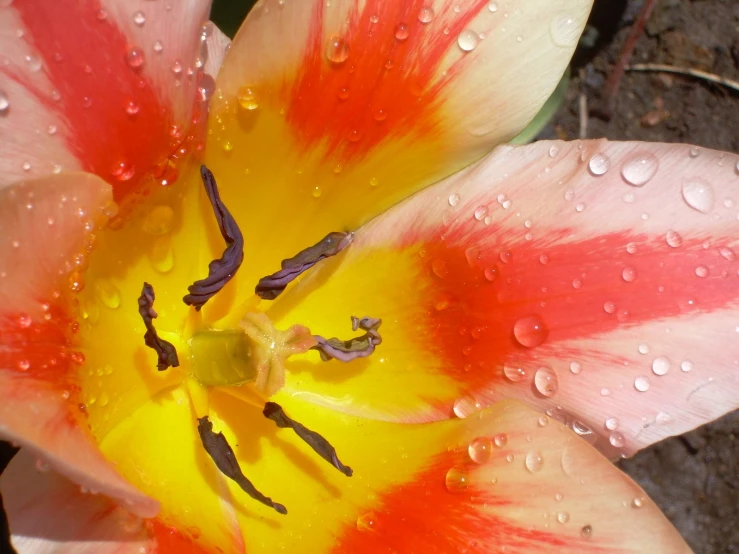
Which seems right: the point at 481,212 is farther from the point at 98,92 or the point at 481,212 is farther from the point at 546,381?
the point at 98,92

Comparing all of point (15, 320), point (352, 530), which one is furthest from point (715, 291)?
point (15, 320)

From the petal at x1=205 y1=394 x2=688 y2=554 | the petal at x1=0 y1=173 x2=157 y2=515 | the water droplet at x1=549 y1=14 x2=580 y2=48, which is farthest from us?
the water droplet at x1=549 y1=14 x2=580 y2=48

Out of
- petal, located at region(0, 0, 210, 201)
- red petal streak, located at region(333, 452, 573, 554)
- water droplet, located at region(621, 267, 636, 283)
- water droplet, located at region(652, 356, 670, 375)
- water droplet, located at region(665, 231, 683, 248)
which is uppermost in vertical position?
petal, located at region(0, 0, 210, 201)

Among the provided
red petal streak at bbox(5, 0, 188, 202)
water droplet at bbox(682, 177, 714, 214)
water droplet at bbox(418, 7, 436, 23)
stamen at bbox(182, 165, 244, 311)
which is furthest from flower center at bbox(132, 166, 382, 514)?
water droplet at bbox(682, 177, 714, 214)

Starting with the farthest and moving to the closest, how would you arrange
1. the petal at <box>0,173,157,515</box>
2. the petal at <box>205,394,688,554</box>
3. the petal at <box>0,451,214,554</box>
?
the petal at <box>205,394,688,554</box> → the petal at <box>0,451,214,554</box> → the petal at <box>0,173,157,515</box>

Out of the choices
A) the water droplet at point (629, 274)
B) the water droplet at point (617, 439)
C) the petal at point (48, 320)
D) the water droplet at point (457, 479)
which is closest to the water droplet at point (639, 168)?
the water droplet at point (629, 274)

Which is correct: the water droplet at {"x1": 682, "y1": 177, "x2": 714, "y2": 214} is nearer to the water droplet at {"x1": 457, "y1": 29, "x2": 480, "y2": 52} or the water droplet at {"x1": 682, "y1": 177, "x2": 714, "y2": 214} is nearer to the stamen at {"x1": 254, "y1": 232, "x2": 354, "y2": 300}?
the water droplet at {"x1": 457, "y1": 29, "x2": 480, "y2": 52}

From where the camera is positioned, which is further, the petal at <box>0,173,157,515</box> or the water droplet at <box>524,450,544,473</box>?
the water droplet at <box>524,450,544,473</box>
